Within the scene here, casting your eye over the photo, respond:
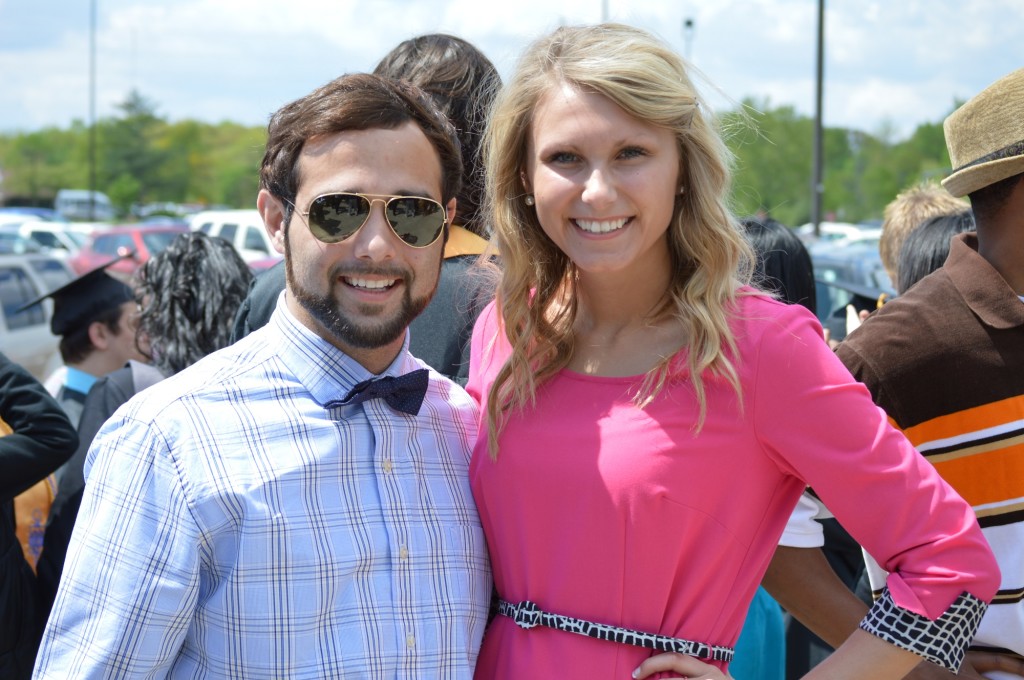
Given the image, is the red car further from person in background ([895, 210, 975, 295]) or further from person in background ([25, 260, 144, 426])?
person in background ([895, 210, 975, 295])

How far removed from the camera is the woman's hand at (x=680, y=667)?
199 cm

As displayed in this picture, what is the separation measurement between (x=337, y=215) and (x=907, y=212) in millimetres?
→ 3940

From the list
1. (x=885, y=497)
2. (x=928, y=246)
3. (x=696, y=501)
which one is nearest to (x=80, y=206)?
(x=928, y=246)

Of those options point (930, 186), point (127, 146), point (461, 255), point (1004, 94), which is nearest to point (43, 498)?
point (461, 255)

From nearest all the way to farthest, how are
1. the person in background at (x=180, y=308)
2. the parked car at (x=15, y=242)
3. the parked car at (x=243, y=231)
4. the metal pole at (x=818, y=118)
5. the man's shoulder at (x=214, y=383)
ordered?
the man's shoulder at (x=214, y=383), the person in background at (x=180, y=308), the parked car at (x=243, y=231), the metal pole at (x=818, y=118), the parked car at (x=15, y=242)

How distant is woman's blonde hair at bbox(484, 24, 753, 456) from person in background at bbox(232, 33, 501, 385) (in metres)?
0.27

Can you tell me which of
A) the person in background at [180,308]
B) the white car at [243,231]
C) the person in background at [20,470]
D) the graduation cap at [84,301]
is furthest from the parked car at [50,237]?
the person in background at [20,470]

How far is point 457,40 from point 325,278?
132 centimetres

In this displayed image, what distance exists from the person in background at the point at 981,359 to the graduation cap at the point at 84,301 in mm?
3562

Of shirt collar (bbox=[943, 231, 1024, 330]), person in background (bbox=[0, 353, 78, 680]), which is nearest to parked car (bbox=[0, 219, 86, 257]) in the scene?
person in background (bbox=[0, 353, 78, 680])

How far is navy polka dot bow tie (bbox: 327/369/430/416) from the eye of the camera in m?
1.98

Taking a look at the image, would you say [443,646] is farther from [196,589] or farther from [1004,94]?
[1004,94]

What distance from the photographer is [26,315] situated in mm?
11125

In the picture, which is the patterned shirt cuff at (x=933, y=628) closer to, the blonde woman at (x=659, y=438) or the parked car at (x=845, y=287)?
the blonde woman at (x=659, y=438)
